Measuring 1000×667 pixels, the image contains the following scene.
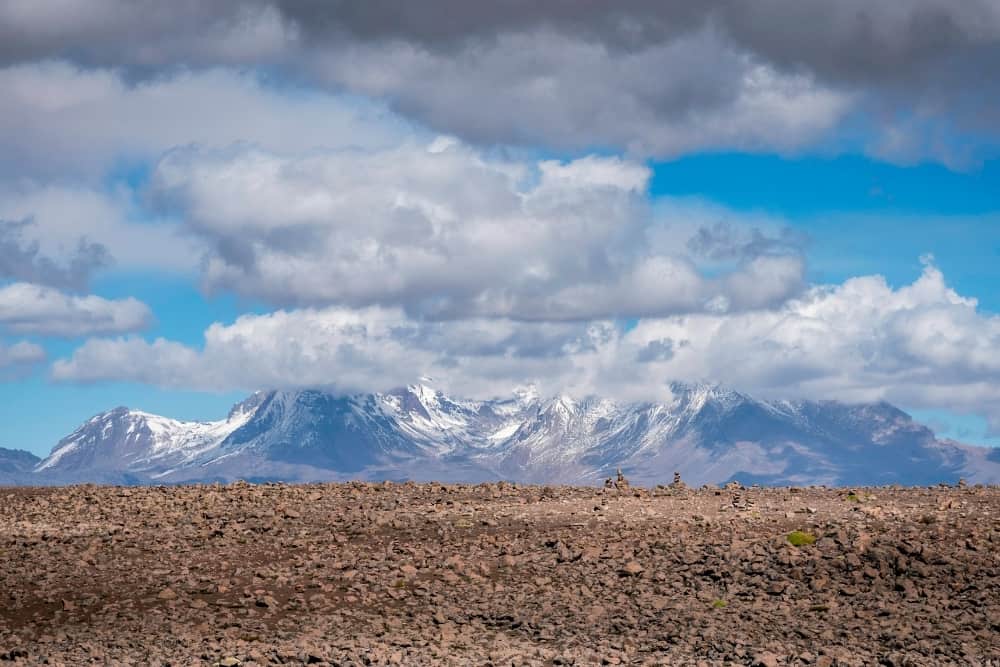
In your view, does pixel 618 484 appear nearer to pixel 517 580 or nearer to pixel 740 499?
pixel 740 499

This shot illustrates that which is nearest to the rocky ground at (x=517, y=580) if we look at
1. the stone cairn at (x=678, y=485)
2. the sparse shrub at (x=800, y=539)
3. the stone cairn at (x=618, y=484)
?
the sparse shrub at (x=800, y=539)

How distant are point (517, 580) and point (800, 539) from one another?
683 cm

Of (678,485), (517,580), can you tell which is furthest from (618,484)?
(517,580)

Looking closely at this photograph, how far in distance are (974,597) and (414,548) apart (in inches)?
518

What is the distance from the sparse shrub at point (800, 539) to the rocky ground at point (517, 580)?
11 cm

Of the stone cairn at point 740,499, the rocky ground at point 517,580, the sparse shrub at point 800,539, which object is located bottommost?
the rocky ground at point 517,580

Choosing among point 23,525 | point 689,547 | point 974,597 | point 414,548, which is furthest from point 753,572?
point 23,525

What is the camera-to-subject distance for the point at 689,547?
30312 millimetres

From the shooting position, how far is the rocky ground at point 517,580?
25.4 metres

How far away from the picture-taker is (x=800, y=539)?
99.0 ft

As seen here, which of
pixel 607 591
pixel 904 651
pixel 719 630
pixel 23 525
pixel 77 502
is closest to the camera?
pixel 904 651

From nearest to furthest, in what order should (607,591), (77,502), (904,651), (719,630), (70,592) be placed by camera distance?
1. (904,651)
2. (719,630)
3. (607,591)
4. (70,592)
5. (77,502)

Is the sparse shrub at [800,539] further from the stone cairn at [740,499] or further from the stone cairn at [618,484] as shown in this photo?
the stone cairn at [618,484]

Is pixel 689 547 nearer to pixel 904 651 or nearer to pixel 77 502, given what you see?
pixel 904 651
